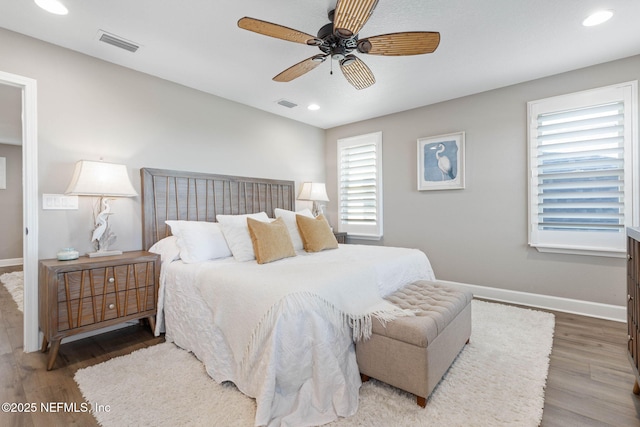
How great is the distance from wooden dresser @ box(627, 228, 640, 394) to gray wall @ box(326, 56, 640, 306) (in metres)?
1.55

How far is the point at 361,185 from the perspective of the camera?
4.91m

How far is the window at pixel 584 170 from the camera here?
2.90 meters

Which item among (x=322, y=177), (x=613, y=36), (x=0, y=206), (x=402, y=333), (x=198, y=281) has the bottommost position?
(x=402, y=333)

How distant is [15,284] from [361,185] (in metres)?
5.46

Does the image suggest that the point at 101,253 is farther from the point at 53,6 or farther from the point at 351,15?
the point at 351,15

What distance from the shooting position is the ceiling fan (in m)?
1.66

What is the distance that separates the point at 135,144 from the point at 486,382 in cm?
368

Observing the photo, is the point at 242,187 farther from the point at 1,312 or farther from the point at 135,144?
the point at 1,312

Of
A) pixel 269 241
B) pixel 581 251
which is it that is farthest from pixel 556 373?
pixel 269 241

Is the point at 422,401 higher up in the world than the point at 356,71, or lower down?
lower down

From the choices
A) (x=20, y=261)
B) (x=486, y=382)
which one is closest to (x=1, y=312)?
(x=20, y=261)

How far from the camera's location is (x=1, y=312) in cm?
326

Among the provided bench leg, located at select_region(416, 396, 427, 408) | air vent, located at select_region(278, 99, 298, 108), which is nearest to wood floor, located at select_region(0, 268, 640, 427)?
bench leg, located at select_region(416, 396, 427, 408)

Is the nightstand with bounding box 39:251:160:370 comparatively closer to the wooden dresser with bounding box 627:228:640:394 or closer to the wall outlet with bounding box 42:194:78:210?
the wall outlet with bounding box 42:194:78:210
